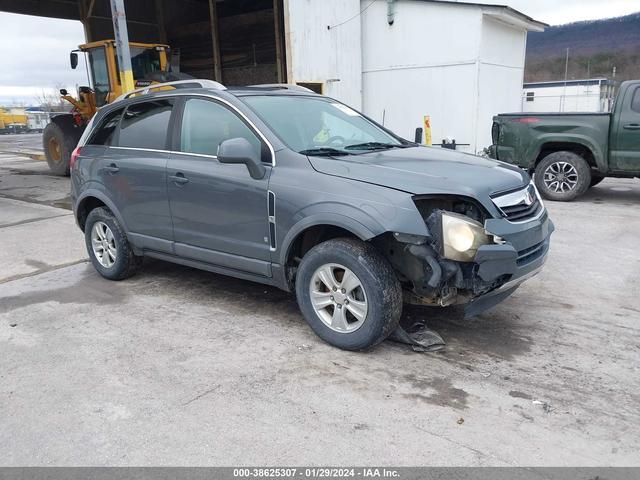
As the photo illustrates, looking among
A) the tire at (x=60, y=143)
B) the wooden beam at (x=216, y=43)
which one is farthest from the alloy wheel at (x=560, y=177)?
the wooden beam at (x=216, y=43)

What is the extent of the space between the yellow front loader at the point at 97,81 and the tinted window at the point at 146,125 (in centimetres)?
813

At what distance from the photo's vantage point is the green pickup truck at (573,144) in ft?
28.5

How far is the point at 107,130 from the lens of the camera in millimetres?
5543

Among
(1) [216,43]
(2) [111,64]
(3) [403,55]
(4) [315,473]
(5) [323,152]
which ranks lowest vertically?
(4) [315,473]

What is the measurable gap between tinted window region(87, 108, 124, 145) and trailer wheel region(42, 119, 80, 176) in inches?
369

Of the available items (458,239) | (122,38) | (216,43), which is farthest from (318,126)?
(216,43)

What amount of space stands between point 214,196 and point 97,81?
11.0 meters

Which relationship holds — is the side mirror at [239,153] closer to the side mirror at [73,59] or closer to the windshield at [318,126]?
the windshield at [318,126]

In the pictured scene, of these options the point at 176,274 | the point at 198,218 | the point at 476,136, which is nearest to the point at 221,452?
the point at 198,218

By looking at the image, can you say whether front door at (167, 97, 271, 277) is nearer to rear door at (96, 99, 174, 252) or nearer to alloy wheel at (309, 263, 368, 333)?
rear door at (96, 99, 174, 252)

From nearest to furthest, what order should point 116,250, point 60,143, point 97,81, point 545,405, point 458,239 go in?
point 545,405 < point 458,239 < point 116,250 < point 97,81 < point 60,143

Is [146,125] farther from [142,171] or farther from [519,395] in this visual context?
[519,395]

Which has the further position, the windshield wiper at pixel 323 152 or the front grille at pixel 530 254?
the windshield wiper at pixel 323 152

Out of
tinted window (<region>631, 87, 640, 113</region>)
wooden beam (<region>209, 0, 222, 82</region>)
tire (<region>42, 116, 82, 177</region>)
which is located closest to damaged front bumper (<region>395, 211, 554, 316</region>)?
tinted window (<region>631, 87, 640, 113</region>)
